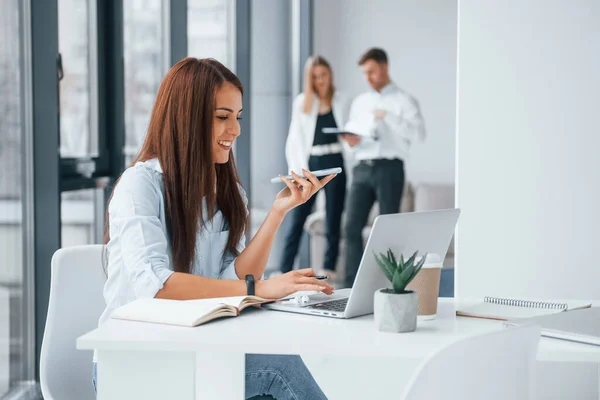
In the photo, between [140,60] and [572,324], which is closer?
[572,324]

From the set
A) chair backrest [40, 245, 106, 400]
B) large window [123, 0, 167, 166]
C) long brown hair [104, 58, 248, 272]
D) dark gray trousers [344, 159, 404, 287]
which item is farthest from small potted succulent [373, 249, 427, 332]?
A: dark gray trousers [344, 159, 404, 287]

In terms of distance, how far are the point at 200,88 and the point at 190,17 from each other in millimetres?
3626

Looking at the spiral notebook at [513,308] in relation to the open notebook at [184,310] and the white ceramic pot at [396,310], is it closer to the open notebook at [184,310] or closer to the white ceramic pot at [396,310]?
the white ceramic pot at [396,310]

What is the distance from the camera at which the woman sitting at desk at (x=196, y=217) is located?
165cm

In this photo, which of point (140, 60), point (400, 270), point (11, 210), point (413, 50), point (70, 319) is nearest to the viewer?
point (400, 270)

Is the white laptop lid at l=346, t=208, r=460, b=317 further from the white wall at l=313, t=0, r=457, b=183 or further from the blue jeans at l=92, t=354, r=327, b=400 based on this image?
the white wall at l=313, t=0, r=457, b=183

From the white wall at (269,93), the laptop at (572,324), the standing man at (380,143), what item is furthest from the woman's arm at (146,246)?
the white wall at (269,93)

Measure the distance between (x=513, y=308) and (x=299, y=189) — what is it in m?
0.56

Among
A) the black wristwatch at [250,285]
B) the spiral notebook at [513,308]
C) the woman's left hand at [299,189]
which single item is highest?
the woman's left hand at [299,189]

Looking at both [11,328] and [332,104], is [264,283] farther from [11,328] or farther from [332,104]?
[332,104]

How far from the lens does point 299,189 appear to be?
6.29ft

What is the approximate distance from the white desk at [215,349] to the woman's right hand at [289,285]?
0.16 meters

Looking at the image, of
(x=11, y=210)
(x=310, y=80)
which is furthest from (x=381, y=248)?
(x=310, y=80)

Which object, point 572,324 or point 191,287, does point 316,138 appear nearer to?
point 191,287
